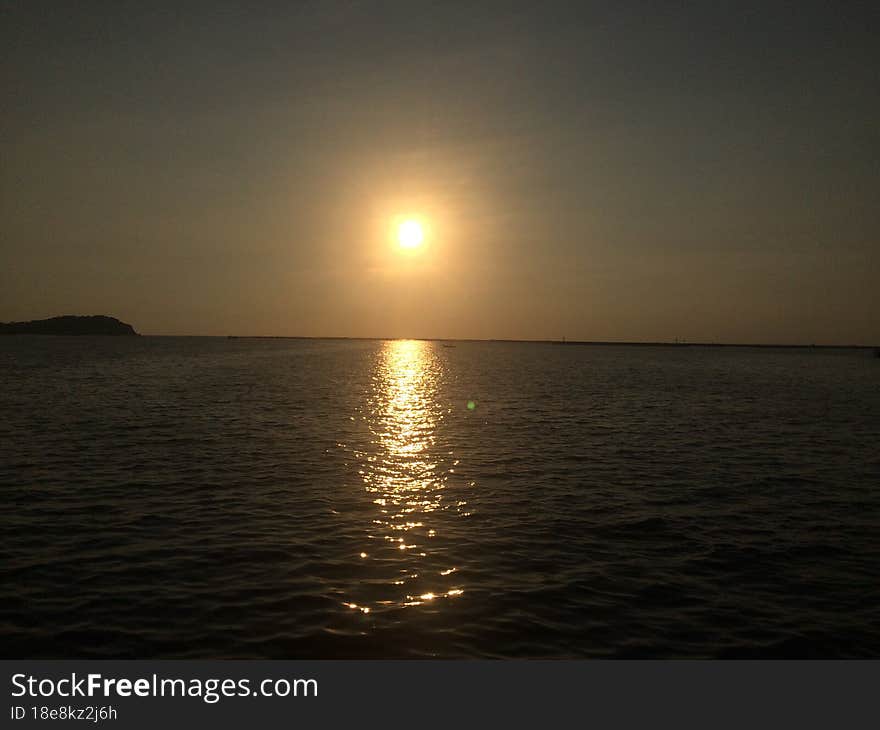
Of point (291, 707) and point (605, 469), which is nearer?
point (291, 707)

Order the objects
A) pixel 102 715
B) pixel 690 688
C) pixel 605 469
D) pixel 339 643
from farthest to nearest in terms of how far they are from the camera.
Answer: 1. pixel 605 469
2. pixel 339 643
3. pixel 690 688
4. pixel 102 715

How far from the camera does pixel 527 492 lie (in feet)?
81.4

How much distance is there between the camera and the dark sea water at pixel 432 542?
12445 mm

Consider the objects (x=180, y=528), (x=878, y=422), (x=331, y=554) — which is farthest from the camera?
(x=878, y=422)

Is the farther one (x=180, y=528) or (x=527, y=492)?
(x=527, y=492)

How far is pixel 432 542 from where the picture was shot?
18375 mm

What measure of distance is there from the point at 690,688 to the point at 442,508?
12.2 m

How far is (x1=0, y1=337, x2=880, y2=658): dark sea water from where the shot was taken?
12.4 metres

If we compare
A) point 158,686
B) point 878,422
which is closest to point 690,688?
point 158,686

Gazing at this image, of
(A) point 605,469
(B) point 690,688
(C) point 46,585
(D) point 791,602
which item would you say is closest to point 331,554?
(C) point 46,585

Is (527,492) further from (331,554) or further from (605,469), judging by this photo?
(331,554)

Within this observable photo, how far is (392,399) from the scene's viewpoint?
67062 millimetres

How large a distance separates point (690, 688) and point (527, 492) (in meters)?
13.9

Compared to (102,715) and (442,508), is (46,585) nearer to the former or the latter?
(102,715)
